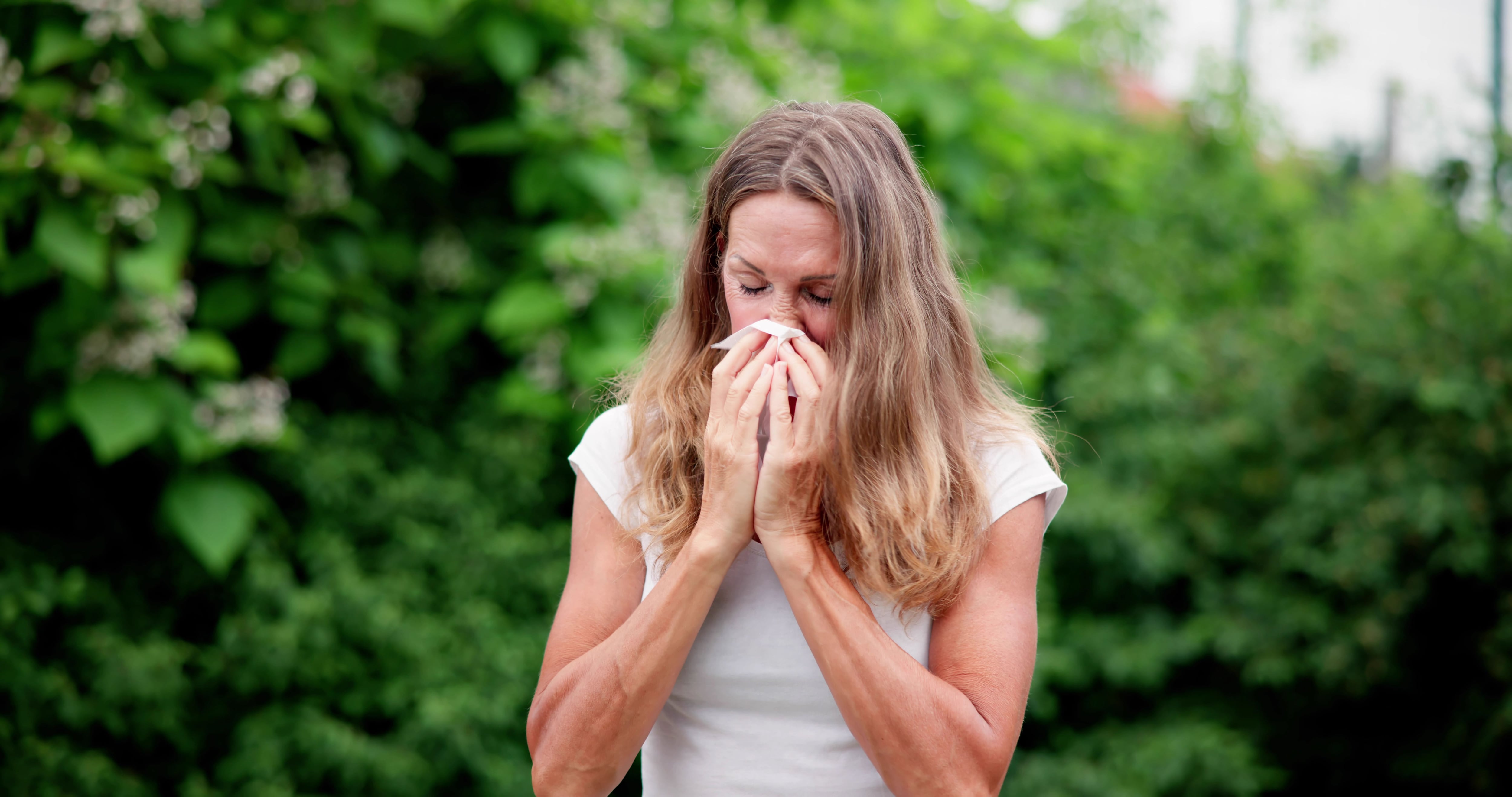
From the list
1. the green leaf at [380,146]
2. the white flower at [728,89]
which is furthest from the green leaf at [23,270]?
the white flower at [728,89]

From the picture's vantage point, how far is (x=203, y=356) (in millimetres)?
3256

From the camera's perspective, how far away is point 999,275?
199 inches

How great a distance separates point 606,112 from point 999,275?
2.16m

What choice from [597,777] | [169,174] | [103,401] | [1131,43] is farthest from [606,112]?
[1131,43]

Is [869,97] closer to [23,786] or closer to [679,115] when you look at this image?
[679,115]

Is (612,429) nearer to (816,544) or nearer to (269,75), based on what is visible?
(816,544)

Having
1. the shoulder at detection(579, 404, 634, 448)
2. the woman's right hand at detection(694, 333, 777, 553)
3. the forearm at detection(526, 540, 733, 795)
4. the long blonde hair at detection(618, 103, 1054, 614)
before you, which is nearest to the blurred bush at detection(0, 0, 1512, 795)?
the shoulder at detection(579, 404, 634, 448)

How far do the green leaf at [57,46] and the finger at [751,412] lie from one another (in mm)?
2660

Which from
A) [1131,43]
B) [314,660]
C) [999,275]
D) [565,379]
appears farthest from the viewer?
[1131,43]

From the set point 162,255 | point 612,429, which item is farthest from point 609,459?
point 162,255

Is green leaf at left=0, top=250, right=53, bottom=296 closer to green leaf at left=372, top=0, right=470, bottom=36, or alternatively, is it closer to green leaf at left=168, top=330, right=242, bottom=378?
green leaf at left=168, top=330, right=242, bottom=378

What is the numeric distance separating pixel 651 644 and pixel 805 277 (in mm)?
561

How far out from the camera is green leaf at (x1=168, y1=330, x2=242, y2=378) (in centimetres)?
326

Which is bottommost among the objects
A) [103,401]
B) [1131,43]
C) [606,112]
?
[103,401]
